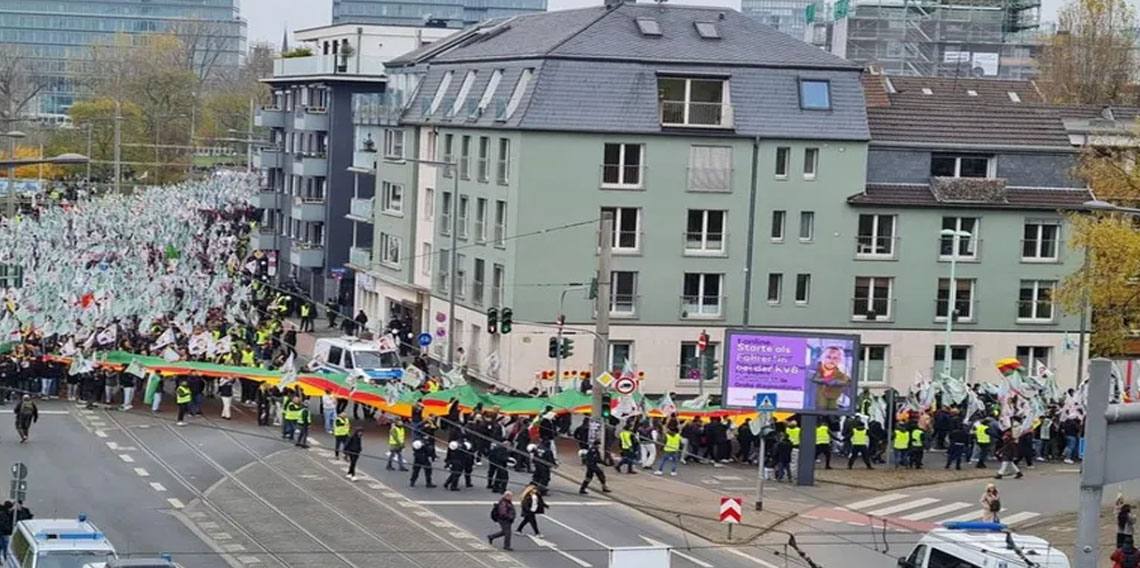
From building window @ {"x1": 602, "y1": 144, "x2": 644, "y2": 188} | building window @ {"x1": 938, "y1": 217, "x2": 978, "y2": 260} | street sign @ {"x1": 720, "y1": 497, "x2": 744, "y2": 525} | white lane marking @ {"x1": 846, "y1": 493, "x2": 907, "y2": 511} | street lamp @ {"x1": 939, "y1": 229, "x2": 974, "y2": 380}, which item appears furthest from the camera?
building window @ {"x1": 938, "y1": 217, "x2": 978, "y2": 260}

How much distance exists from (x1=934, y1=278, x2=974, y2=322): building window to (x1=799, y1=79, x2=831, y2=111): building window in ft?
22.5

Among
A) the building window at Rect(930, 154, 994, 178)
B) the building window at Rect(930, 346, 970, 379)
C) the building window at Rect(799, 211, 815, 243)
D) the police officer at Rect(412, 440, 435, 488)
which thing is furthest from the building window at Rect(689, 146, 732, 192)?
the police officer at Rect(412, 440, 435, 488)

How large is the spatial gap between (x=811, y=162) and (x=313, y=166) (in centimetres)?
3371

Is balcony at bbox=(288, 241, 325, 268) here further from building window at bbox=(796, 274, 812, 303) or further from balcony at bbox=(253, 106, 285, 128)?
building window at bbox=(796, 274, 812, 303)

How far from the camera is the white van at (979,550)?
92.5ft

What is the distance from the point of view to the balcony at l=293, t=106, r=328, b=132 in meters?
Result: 89.9

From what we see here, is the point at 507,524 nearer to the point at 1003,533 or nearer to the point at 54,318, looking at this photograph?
the point at 1003,533

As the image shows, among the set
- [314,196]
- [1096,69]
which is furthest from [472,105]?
[1096,69]

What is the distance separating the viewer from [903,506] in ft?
141

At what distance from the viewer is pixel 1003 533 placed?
2975cm

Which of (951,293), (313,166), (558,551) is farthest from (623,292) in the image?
(313,166)

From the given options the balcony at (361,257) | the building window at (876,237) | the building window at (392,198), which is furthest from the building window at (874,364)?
the balcony at (361,257)

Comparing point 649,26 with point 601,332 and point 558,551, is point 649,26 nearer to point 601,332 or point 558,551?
point 601,332

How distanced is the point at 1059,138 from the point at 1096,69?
44560mm
